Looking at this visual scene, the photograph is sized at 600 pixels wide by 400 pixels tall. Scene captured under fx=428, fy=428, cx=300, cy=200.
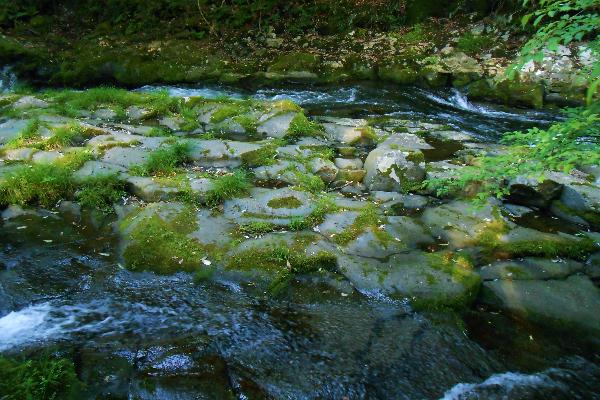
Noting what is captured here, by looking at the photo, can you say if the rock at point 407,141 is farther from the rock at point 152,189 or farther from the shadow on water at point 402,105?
the rock at point 152,189

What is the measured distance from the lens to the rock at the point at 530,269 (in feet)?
14.9

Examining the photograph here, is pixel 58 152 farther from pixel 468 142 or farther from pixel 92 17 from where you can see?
pixel 92 17

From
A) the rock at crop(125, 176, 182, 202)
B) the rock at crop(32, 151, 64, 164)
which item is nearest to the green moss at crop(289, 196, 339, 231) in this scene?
the rock at crop(125, 176, 182, 202)

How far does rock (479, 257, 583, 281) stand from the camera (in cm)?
455

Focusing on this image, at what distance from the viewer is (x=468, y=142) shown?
8.05 m

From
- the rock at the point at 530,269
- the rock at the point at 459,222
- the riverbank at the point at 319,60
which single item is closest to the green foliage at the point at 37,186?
the rock at the point at 459,222

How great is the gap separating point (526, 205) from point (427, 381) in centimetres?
343

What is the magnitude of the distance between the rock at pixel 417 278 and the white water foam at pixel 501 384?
0.87 metres

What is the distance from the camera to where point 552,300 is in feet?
14.0

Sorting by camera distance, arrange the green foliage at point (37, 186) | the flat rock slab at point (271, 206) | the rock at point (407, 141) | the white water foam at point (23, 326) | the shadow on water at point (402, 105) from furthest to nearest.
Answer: the shadow on water at point (402, 105) < the rock at point (407, 141) < the green foliage at point (37, 186) < the flat rock slab at point (271, 206) < the white water foam at point (23, 326)

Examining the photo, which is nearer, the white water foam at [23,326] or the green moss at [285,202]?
the white water foam at [23,326]

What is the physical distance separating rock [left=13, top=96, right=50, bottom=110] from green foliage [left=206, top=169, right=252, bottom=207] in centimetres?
500

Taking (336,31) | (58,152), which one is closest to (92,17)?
(336,31)

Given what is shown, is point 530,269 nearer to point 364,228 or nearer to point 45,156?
point 364,228
